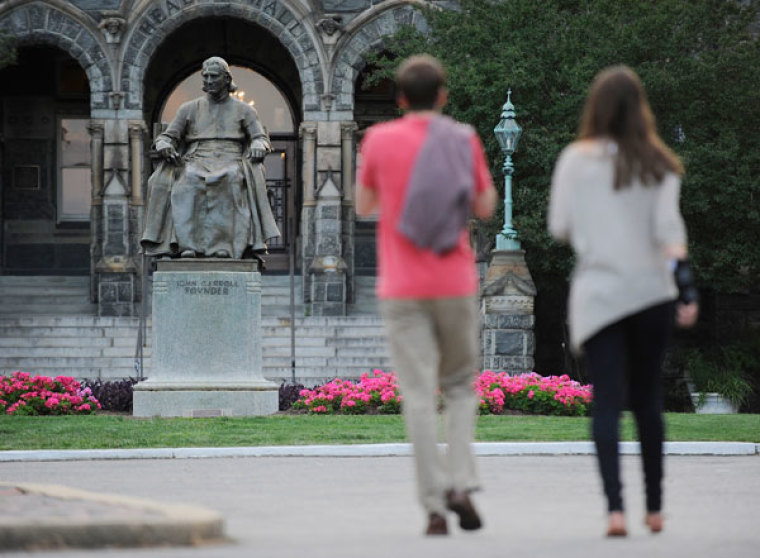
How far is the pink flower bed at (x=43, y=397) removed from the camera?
17.7 meters

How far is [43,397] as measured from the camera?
1795 cm

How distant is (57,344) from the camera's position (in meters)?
25.3

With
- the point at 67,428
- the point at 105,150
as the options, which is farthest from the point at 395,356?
the point at 105,150

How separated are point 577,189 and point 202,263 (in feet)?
35.6

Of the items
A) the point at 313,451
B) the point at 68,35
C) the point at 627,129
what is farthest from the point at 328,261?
the point at 627,129

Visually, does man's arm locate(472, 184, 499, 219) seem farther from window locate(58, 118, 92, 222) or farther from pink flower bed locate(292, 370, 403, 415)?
window locate(58, 118, 92, 222)

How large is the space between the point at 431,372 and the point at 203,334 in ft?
34.7

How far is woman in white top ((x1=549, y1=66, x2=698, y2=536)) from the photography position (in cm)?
606

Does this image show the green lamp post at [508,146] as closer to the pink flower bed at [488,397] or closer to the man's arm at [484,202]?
the pink flower bed at [488,397]

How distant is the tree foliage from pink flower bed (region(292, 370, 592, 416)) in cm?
620

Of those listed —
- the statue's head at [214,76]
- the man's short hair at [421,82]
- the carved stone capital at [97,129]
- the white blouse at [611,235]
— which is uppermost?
the carved stone capital at [97,129]

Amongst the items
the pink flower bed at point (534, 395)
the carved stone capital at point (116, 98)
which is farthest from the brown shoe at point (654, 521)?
the carved stone capital at point (116, 98)

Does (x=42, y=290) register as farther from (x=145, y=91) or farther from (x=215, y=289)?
(x=215, y=289)

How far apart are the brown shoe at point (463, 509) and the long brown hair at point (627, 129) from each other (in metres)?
1.36
